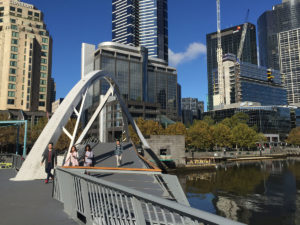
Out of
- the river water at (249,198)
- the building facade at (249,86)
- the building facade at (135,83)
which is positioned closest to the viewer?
the river water at (249,198)

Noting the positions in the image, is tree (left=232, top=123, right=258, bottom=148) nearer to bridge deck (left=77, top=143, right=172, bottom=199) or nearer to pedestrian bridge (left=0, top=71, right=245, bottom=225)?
bridge deck (left=77, top=143, right=172, bottom=199)

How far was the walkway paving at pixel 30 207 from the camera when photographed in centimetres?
612

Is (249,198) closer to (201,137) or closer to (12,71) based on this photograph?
(201,137)

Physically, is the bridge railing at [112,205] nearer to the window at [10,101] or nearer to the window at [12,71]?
the window at [10,101]

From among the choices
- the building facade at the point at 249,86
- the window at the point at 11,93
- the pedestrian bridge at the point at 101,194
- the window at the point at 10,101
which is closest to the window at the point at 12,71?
the window at the point at 11,93

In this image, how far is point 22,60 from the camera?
80.9 meters

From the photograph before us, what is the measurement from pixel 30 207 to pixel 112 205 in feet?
12.1

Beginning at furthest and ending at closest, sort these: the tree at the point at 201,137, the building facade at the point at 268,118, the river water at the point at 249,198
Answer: the building facade at the point at 268,118, the tree at the point at 201,137, the river water at the point at 249,198

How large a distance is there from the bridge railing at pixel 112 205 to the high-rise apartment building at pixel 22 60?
80682 mm

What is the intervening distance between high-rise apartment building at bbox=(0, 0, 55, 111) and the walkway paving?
254 feet

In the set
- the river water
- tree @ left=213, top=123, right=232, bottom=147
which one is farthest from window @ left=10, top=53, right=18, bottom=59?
tree @ left=213, top=123, right=232, bottom=147

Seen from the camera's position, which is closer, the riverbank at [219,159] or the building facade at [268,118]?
the riverbank at [219,159]

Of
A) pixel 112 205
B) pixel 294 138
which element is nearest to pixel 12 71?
pixel 112 205

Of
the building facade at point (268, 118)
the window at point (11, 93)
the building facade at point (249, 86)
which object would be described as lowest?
the building facade at point (268, 118)
